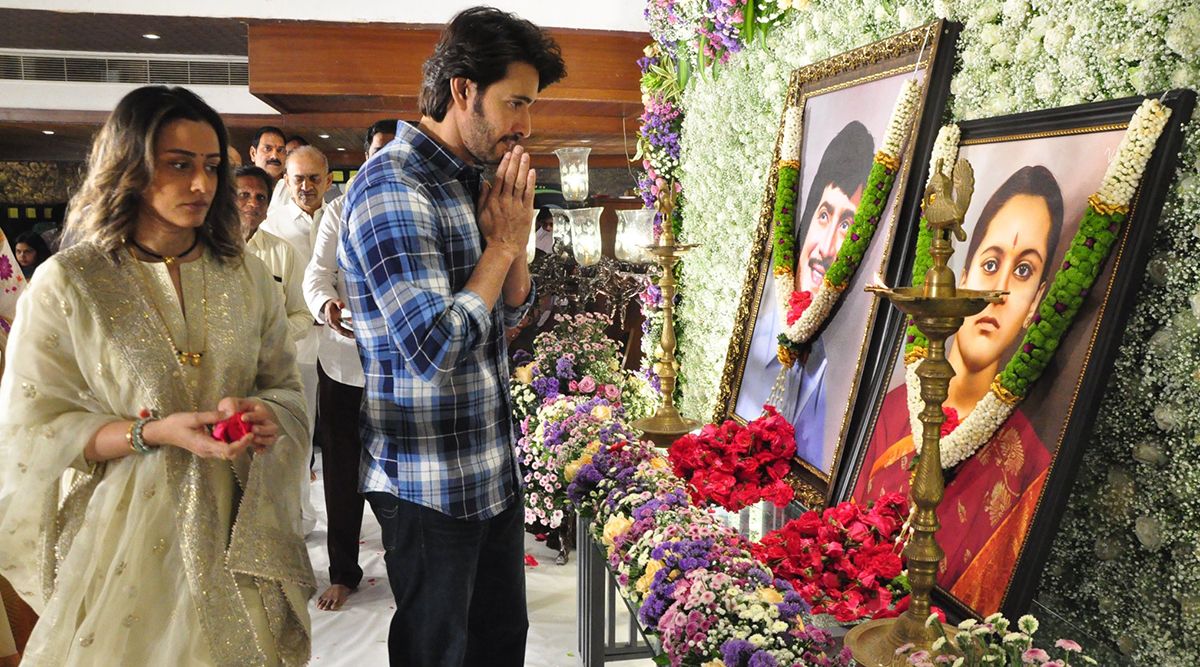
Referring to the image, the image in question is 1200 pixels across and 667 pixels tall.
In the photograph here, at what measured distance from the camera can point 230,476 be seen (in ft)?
5.80

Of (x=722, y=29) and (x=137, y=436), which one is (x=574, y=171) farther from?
(x=137, y=436)

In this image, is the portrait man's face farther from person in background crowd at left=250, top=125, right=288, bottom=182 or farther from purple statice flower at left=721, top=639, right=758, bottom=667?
person in background crowd at left=250, top=125, right=288, bottom=182

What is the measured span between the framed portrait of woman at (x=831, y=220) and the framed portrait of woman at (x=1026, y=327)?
238mm

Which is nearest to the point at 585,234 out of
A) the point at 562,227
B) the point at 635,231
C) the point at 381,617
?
the point at 635,231

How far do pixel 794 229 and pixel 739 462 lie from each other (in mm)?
814

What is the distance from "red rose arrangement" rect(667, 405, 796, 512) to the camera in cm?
220

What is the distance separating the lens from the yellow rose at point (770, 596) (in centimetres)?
148

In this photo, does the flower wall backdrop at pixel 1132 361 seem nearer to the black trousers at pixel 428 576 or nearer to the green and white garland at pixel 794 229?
the green and white garland at pixel 794 229

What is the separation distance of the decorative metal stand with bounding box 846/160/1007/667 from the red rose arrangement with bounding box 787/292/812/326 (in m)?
1.23

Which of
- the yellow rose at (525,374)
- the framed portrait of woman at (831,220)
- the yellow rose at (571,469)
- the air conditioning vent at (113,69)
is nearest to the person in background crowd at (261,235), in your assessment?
the yellow rose at (525,374)

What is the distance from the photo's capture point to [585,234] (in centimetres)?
357

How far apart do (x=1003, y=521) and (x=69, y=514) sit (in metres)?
1.77

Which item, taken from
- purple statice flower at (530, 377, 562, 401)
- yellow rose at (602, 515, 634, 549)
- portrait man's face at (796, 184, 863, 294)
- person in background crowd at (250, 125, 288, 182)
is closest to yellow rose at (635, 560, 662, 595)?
yellow rose at (602, 515, 634, 549)

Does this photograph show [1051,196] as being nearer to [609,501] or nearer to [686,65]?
[609,501]
